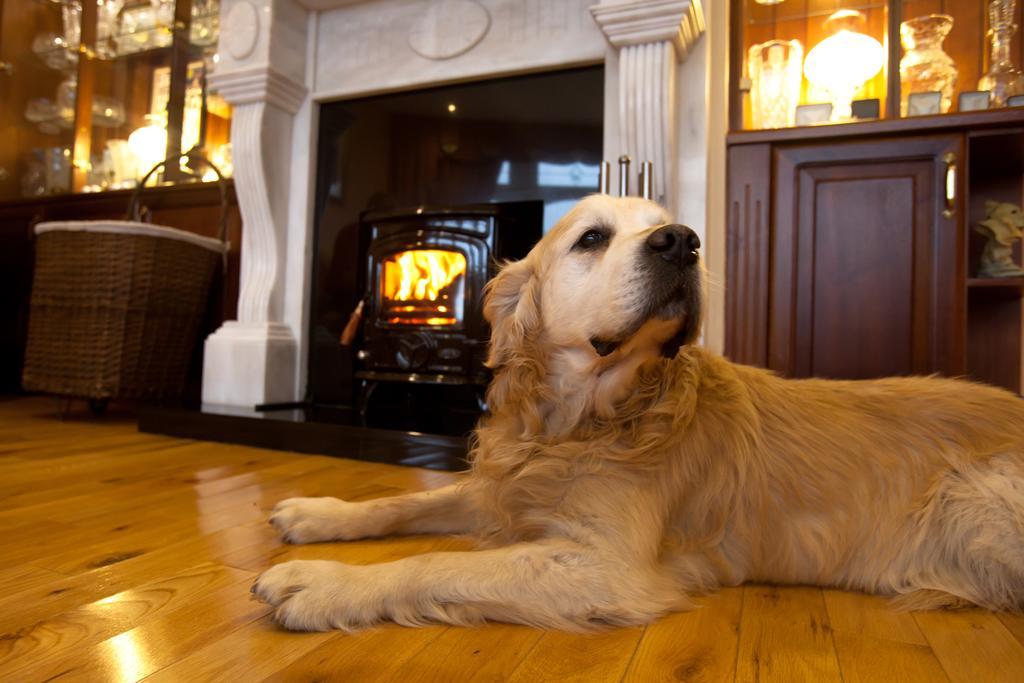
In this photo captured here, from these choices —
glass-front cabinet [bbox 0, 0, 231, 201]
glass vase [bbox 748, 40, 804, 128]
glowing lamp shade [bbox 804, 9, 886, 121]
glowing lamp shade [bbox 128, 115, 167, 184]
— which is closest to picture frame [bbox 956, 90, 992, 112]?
glowing lamp shade [bbox 804, 9, 886, 121]

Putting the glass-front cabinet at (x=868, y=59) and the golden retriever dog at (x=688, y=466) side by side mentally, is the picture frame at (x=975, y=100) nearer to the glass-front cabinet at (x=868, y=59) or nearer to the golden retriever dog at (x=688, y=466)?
the glass-front cabinet at (x=868, y=59)

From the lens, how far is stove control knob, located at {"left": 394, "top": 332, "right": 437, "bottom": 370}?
256 cm

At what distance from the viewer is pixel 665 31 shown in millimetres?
2256

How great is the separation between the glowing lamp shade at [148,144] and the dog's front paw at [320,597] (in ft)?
12.4

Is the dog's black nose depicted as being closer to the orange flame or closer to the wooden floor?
the wooden floor

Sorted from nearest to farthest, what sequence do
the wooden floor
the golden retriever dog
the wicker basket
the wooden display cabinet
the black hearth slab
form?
the wooden floor
the golden retriever dog
the black hearth slab
the wooden display cabinet
the wicker basket

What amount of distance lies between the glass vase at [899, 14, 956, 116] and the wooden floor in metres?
2.20

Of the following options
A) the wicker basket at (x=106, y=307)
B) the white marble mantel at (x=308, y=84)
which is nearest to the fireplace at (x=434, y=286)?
the white marble mantel at (x=308, y=84)

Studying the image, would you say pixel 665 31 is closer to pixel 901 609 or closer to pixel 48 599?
pixel 901 609

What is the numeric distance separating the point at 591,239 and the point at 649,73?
1385 mm

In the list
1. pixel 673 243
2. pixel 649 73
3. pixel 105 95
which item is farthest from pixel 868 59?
pixel 105 95

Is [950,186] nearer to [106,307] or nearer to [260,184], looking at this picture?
[260,184]

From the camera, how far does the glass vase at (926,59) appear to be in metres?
2.44

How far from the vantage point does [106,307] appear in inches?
113
